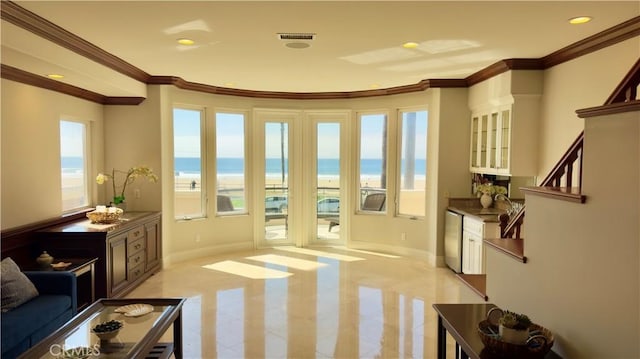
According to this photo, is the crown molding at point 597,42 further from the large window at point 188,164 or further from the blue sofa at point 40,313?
the blue sofa at point 40,313

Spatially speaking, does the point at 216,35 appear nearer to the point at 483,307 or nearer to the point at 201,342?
the point at 201,342

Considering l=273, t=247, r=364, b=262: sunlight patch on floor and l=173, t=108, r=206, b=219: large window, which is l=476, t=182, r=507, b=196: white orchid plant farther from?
l=173, t=108, r=206, b=219: large window

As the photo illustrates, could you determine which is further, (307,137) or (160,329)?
(307,137)

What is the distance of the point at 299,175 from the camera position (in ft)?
24.6

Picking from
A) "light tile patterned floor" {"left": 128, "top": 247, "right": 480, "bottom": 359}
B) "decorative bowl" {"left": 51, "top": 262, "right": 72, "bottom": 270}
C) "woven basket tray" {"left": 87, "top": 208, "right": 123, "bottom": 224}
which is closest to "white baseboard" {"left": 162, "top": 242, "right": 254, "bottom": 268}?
"light tile patterned floor" {"left": 128, "top": 247, "right": 480, "bottom": 359}

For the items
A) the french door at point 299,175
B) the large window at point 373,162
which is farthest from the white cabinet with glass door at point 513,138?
the french door at point 299,175

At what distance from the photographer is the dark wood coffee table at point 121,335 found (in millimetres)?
2459

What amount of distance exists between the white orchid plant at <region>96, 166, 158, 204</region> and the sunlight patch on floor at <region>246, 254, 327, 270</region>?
81.2 inches

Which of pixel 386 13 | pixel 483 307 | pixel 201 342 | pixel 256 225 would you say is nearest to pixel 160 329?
pixel 201 342

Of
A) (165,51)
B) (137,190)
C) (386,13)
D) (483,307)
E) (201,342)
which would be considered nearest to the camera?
(483,307)

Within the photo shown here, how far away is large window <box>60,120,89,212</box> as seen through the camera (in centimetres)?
512

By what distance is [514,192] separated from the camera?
5.63m

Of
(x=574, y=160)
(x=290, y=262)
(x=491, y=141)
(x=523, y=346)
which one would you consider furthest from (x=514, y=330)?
(x=290, y=262)

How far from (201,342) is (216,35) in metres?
2.74
